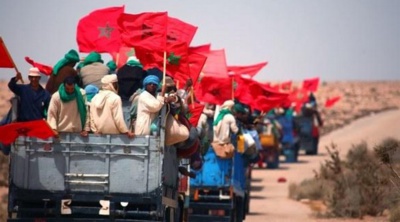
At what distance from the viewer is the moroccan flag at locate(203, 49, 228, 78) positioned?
26453mm

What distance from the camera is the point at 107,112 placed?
1591 cm

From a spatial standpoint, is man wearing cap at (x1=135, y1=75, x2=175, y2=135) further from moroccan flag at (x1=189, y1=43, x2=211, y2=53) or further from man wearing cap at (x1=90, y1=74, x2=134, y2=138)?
moroccan flag at (x1=189, y1=43, x2=211, y2=53)

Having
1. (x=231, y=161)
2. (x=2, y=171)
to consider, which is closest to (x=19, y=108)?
(x=231, y=161)

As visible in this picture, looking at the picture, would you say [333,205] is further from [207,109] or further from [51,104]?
[51,104]

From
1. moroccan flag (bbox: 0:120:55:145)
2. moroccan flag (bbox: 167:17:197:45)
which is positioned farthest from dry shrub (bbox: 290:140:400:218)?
moroccan flag (bbox: 0:120:55:145)

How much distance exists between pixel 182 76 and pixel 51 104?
13.5 feet

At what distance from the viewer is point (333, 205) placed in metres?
28.5

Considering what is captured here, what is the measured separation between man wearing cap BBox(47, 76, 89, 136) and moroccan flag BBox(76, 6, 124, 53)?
653cm

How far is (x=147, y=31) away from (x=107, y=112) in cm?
336

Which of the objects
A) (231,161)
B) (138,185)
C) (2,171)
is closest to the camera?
(138,185)

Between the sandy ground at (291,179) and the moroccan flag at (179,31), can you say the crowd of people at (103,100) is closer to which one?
the moroccan flag at (179,31)

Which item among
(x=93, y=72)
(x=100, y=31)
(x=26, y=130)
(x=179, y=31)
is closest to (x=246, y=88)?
(x=100, y=31)

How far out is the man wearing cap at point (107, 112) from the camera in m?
15.9

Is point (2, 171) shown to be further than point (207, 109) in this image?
Yes
